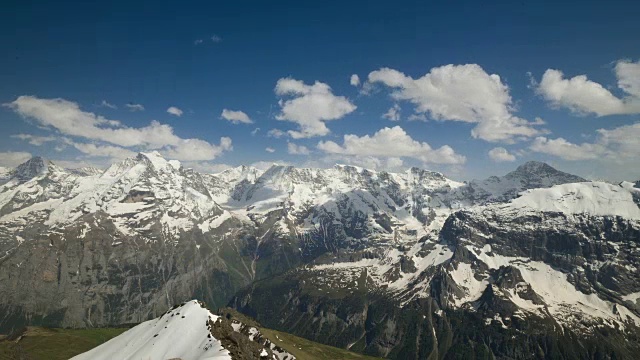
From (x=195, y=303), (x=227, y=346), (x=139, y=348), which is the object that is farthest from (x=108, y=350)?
(x=227, y=346)

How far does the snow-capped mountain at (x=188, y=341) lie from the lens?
109m

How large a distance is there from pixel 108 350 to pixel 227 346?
60388 mm

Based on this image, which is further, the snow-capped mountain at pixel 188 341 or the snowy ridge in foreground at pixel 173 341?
the snowy ridge in foreground at pixel 173 341

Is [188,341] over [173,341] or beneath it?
over

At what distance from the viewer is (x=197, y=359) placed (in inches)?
4053

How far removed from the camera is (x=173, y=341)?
4820 inches

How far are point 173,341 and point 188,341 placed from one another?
635cm

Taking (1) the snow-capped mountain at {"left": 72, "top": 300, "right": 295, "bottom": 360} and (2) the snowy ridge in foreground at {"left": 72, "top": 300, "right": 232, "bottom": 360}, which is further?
(2) the snowy ridge in foreground at {"left": 72, "top": 300, "right": 232, "bottom": 360}

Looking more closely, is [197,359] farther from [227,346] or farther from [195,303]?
[195,303]

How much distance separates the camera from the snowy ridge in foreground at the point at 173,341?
109 m

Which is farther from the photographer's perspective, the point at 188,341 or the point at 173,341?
the point at 173,341

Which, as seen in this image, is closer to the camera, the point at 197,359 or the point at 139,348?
the point at 197,359

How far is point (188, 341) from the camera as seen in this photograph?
11912 cm

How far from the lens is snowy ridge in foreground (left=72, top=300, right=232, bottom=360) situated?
109250 millimetres
